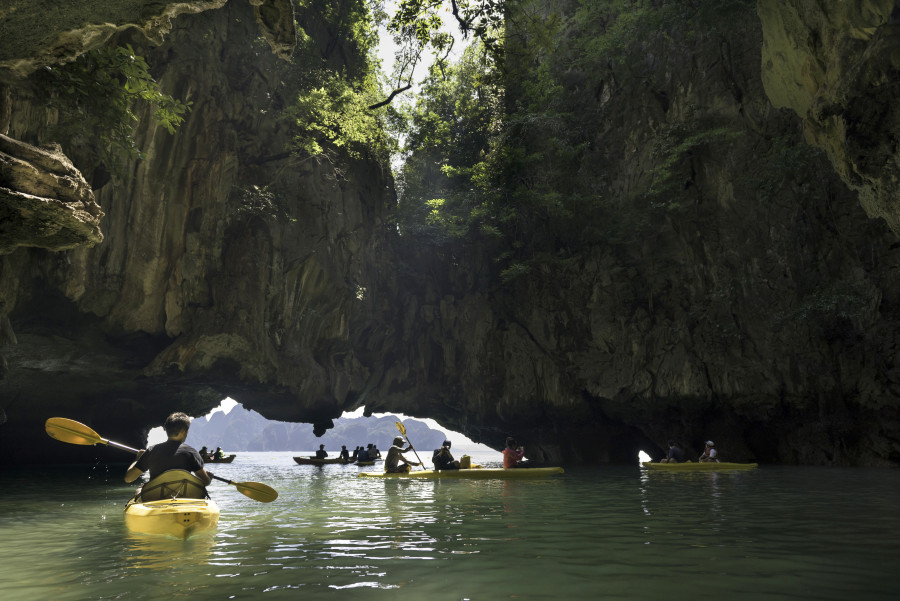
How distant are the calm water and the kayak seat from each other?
50 centimetres

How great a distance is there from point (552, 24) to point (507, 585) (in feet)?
30.3

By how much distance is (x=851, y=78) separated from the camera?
27.5 ft

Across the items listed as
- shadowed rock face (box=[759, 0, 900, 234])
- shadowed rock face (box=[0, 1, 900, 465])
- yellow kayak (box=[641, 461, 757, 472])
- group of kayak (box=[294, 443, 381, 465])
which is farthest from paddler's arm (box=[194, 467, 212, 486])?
group of kayak (box=[294, 443, 381, 465])

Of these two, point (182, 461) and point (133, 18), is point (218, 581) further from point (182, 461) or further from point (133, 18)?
point (133, 18)

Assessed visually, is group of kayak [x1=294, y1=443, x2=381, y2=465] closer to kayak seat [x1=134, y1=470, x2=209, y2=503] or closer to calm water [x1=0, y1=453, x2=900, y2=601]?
calm water [x1=0, y1=453, x2=900, y2=601]

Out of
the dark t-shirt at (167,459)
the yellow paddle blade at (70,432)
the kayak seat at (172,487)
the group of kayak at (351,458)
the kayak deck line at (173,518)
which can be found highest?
the yellow paddle blade at (70,432)

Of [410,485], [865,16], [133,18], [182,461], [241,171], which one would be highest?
[241,171]

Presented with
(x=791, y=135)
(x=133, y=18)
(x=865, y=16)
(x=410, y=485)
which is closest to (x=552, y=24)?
(x=865, y=16)

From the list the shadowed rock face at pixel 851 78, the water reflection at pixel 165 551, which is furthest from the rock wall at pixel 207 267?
the shadowed rock face at pixel 851 78

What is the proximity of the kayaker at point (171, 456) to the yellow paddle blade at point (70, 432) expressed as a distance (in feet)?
4.64

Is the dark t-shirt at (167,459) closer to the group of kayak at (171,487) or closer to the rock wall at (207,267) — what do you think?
the group of kayak at (171,487)

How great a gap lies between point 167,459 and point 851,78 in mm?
11107

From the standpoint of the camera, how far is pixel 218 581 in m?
4.07

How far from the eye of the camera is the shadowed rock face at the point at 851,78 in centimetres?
789
